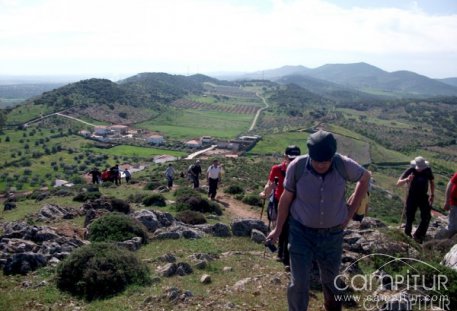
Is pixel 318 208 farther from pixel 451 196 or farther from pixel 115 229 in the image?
pixel 115 229

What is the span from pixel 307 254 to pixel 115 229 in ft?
25.3

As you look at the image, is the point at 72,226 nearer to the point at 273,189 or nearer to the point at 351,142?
the point at 273,189

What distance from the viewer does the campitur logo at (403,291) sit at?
5.46 metres

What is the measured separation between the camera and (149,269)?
881cm

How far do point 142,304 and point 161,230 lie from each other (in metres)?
5.51

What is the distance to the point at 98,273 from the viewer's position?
7.86 metres

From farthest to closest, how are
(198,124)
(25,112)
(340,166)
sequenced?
(198,124)
(25,112)
(340,166)

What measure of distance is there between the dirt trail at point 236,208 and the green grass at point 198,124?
97.3 meters

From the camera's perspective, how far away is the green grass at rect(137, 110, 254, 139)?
128 meters

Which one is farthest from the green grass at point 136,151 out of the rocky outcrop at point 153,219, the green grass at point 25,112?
the rocky outcrop at point 153,219

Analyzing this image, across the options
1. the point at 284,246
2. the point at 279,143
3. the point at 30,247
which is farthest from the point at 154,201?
the point at 279,143

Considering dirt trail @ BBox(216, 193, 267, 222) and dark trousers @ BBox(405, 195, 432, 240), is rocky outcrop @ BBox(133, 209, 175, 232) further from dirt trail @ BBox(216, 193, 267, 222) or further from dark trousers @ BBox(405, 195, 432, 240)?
dark trousers @ BBox(405, 195, 432, 240)

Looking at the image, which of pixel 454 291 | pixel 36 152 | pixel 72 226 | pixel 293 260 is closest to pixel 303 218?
pixel 293 260

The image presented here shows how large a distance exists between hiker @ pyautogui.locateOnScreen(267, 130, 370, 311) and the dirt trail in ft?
37.9
